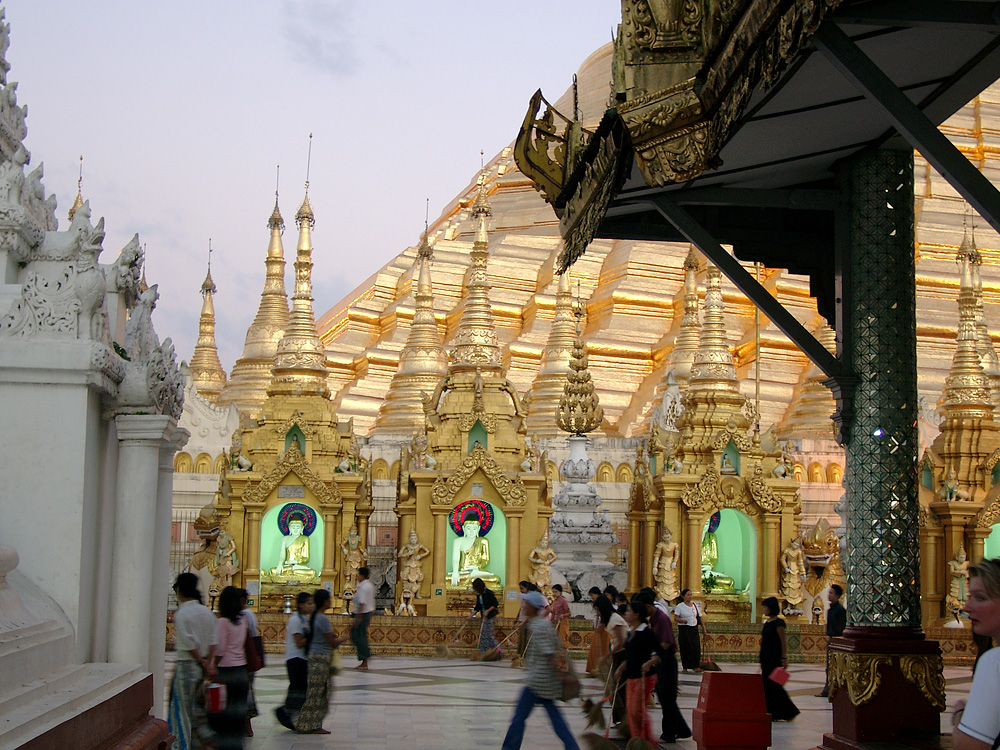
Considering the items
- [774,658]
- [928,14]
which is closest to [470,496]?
[774,658]

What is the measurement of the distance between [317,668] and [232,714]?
2.54 metres

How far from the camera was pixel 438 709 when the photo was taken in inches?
490

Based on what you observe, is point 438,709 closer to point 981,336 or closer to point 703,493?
point 703,493

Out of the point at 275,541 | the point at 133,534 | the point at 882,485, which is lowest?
the point at 275,541

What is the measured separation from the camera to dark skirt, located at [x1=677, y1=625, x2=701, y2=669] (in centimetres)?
1705

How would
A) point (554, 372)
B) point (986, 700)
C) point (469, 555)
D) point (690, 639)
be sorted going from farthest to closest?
point (554, 372) < point (469, 555) < point (690, 639) < point (986, 700)

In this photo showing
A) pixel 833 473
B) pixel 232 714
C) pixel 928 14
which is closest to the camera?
pixel 928 14

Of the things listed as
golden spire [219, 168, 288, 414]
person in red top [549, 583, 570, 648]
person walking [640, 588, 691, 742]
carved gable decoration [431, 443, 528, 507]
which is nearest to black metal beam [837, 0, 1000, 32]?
person walking [640, 588, 691, 742]

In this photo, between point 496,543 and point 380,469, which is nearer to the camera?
point 496,543

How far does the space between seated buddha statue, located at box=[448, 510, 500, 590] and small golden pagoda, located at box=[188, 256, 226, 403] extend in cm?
1482

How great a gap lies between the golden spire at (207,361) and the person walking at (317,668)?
26.3 metres

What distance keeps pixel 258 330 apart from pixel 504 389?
12108mm

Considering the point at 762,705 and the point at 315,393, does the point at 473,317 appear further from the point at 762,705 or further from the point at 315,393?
the point at 762,705

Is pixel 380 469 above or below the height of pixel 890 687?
above
